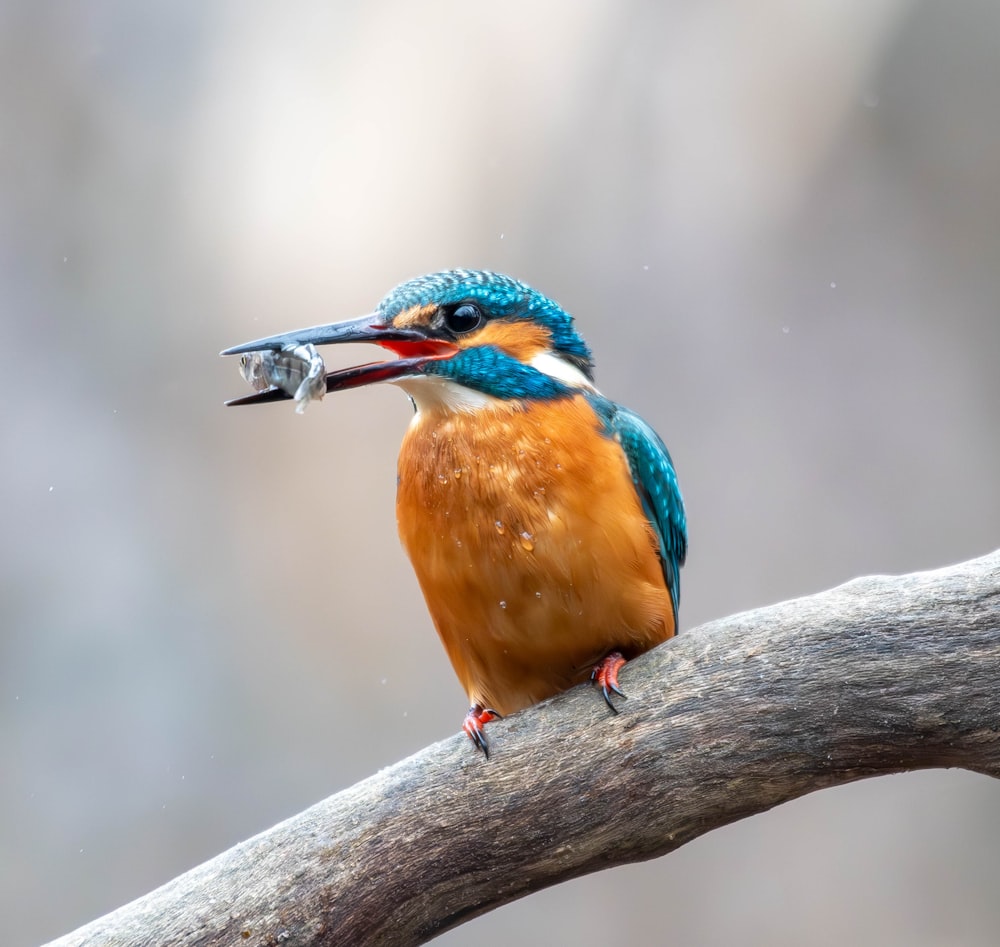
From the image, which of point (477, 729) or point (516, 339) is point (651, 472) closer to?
point (516, 339)

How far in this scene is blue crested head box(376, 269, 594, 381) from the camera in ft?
6.49

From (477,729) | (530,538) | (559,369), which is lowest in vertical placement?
(477,729)

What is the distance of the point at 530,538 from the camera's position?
75.3 inches

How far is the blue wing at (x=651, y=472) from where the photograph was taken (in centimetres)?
212

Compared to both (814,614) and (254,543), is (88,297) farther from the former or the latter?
(814,614)

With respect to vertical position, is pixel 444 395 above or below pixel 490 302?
below

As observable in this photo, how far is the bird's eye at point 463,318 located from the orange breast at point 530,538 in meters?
0.16

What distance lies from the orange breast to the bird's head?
0.04 metres

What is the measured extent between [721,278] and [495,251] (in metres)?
0.97

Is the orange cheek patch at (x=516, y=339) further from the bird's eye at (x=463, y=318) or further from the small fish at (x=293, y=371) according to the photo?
the small fish at (x=293, y=371)

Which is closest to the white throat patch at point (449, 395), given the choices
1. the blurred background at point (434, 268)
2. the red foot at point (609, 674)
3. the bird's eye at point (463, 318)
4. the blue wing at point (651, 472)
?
the bird's eye at point (463, 318)

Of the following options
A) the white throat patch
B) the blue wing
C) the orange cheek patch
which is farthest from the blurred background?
the white throat patch

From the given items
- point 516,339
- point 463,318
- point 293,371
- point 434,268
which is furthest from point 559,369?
point 434,268

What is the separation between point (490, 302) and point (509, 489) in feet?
1.19
